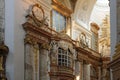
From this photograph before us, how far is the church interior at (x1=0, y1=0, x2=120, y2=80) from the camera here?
19703 mm

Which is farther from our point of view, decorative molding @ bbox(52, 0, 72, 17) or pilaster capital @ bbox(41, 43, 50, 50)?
decorative molding @ bbox(52, 0, 72, 17)

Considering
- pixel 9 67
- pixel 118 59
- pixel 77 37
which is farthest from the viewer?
pixel 77 37

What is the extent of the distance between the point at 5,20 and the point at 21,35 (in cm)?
130

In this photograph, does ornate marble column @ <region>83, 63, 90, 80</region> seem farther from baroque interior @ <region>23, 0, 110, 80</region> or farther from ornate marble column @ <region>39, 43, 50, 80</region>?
ornate marble column @ <region>39, 43, 50, 80</region>

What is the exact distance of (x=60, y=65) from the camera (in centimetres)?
2420

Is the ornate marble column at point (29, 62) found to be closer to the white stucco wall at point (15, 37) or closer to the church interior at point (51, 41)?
the church interior at point (51, 41)

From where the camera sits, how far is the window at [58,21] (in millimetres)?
25286

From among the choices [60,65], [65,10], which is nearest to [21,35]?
[60,65]

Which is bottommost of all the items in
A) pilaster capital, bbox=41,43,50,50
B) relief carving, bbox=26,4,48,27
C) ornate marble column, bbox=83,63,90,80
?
ornate marble column, bbox=83,63,90,80

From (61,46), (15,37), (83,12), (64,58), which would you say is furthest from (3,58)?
(83,12)

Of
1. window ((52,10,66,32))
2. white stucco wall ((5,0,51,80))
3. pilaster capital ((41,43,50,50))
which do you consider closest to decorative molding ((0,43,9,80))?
white stucco wall ((5,0,51,80))

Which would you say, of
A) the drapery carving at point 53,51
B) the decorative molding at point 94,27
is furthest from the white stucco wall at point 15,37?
the decorative molding at point 94,27

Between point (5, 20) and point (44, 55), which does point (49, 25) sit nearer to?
point (44, 55)

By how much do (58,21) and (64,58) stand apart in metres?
2.94
